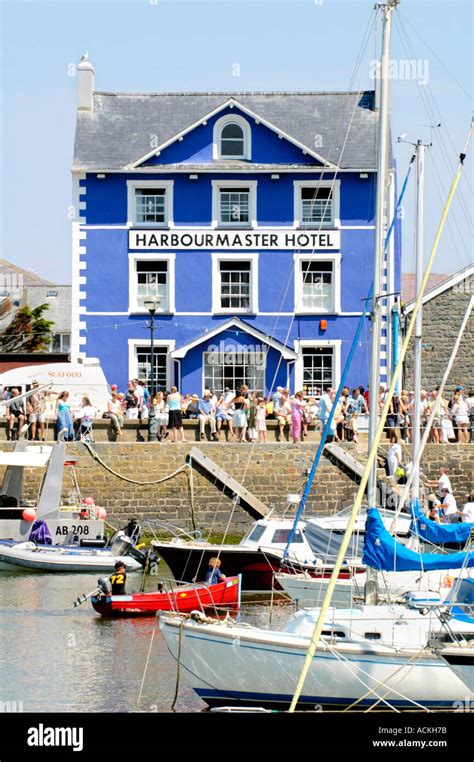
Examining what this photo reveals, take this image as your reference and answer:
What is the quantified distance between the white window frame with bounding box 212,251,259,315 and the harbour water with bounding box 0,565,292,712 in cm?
1535

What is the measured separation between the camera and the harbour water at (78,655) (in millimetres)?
17734

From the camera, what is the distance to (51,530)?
31219 millimetres

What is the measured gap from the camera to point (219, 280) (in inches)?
1660

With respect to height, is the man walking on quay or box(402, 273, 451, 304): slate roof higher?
box(402, 273, 451, 304): slate roof

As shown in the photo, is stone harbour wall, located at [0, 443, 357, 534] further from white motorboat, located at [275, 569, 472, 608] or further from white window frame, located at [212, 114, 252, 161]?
white window frame, located at [212, 114, 252, 161]

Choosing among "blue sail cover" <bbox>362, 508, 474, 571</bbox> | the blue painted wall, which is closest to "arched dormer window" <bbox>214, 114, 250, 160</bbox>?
the blue painted wall

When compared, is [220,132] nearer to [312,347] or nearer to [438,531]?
[312,347]

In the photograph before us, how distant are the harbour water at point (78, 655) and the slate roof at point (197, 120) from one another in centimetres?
1837

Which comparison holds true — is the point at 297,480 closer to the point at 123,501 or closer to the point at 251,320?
the point at 123,501

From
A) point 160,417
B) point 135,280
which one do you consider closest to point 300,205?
point 135,280

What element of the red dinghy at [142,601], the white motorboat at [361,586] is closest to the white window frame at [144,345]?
the white motorboat at [361,586]

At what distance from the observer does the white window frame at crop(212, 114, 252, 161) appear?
4175 cm
